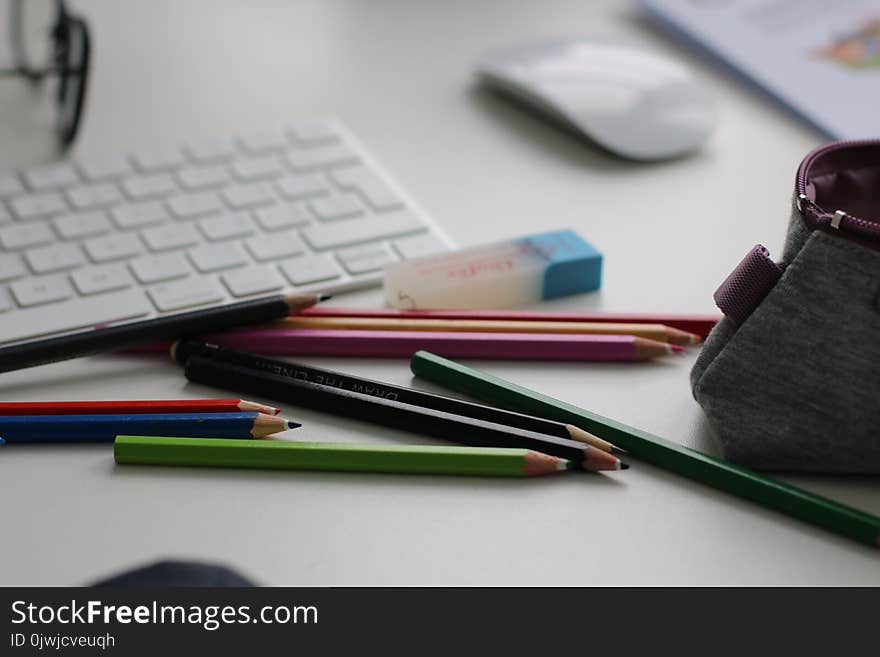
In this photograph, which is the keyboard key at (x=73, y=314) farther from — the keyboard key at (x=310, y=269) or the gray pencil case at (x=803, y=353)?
the gray pencil case at (x=803, y=353)

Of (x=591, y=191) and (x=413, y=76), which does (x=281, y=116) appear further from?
(x=591, y=191)

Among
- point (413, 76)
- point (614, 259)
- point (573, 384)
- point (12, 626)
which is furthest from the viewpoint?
point (413, 76)

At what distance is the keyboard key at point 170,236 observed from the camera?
0.63 metres

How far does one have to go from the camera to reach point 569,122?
0.76m

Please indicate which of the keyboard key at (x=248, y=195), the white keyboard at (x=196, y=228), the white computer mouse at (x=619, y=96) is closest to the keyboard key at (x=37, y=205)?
the white keyboard at (x=196, y=228)

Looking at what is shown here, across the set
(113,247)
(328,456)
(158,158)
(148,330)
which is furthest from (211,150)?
(328,456)

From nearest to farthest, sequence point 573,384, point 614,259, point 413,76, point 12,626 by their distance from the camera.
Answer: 1. point 12,626
2. point 573,384
3. point 614,259
4. point 413,76

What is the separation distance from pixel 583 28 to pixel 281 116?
0.30 m

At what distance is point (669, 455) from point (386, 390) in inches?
5.1

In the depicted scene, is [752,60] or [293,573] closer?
[293,573]

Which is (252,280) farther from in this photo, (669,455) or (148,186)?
(669,455)

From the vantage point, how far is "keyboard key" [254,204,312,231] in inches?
25.7

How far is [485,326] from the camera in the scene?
55 centimetres

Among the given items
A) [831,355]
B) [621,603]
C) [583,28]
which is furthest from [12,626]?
[583,28]
